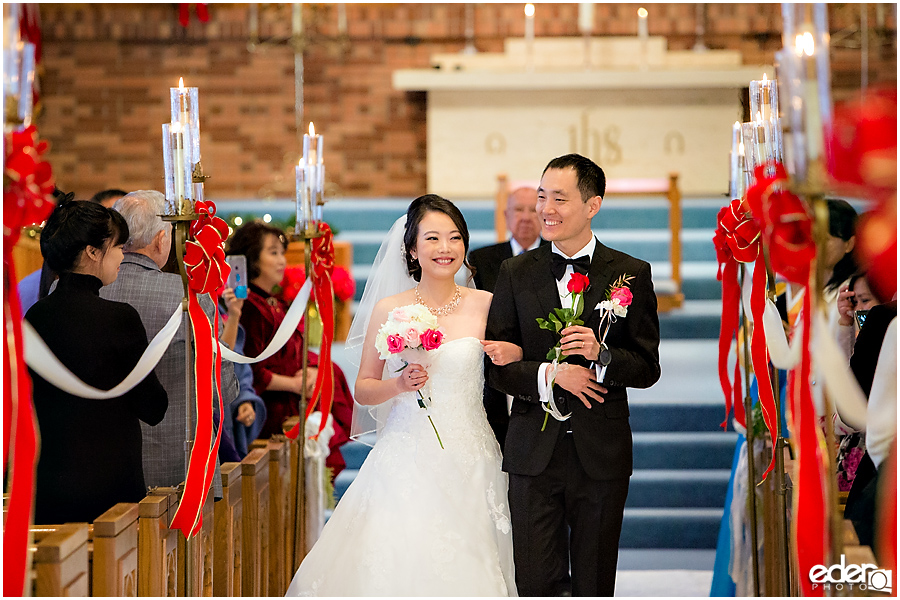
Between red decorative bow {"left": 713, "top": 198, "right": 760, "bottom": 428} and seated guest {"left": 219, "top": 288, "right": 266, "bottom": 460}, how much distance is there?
2073mm

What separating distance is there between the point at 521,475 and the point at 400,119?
330 inches

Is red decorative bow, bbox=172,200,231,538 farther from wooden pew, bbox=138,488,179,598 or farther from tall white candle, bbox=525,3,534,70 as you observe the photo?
tall white candle, bbox=525,3,534,70

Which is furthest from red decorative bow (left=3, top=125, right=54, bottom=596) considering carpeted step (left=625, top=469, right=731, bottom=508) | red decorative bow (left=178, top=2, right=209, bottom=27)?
red decorative bow (left=178, top=2, right=209, bottom=27)

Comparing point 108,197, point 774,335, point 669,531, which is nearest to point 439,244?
point 774,335

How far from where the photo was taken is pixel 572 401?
10.1 ft

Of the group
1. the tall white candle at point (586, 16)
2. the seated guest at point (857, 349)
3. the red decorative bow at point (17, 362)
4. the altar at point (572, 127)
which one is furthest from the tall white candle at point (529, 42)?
the red decorative bow at point (17, 362)

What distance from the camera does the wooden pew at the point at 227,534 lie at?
3176 millimetres

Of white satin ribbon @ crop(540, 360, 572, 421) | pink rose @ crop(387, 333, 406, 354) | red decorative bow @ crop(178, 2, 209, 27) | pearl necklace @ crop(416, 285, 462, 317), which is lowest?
white satin ribbon @ crop(540, 360, 572, 421)

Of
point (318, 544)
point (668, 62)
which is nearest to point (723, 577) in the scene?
point (318, 544)

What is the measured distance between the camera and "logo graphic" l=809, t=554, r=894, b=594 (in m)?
2.19

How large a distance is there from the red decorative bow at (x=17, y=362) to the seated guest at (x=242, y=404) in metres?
1.88

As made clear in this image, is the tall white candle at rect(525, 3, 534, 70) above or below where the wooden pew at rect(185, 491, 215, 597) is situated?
above

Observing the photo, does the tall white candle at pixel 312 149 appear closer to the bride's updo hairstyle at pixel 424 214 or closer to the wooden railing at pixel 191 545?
the bride's updo hairstyle at pixel 424 214

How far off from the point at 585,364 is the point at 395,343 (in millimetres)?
661
